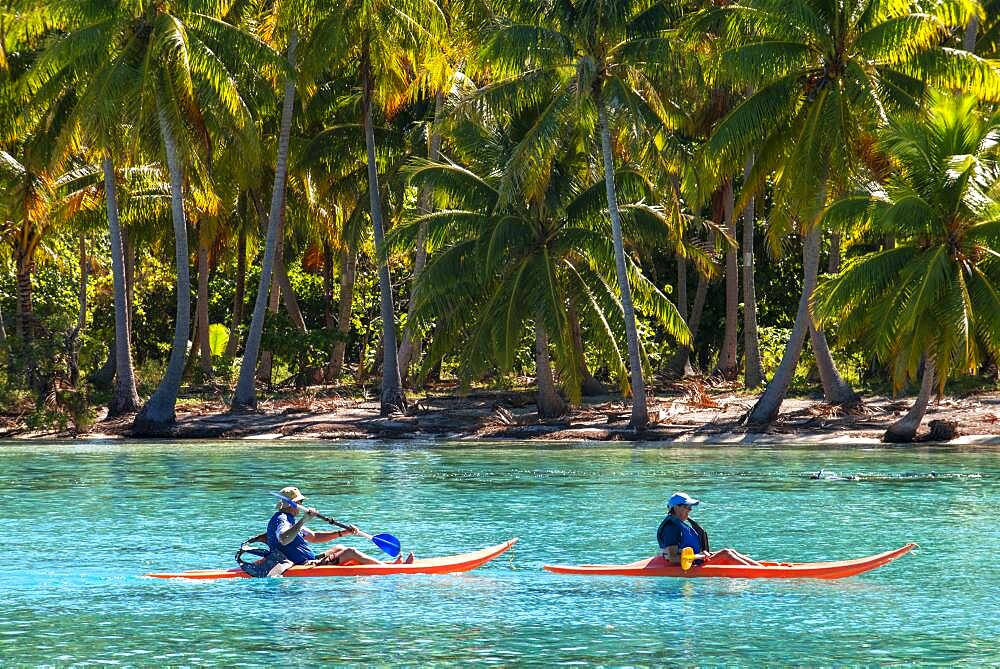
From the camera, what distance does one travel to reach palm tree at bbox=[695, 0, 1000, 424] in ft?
98.5

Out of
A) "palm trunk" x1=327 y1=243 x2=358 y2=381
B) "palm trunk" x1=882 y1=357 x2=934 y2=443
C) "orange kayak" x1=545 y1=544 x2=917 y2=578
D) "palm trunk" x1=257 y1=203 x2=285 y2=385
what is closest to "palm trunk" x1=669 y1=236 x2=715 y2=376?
"palm trunk" x1=327 y1=243 x2=358 y2=381

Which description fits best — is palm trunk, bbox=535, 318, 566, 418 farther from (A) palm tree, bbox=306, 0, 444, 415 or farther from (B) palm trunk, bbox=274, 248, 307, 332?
(B) palm trunk, bbox=274, 248, 307, 332

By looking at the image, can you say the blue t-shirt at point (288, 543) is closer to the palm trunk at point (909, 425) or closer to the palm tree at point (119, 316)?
the palm trunk at point (909, 425)

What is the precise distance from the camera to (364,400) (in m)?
40.7

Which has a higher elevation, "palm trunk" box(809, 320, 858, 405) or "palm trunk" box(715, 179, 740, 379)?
"palm trunk" box(715, 179, 740, 379)

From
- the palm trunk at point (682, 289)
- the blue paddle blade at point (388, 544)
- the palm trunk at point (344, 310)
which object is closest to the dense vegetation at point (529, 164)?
the palm trunk at point (682, 289)

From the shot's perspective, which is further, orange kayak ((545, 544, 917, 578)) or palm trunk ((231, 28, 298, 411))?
palm trunk ((231, 28, 298, 411))

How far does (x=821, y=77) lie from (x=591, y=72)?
5321mm

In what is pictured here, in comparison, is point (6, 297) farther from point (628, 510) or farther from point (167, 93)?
point (628, 510)

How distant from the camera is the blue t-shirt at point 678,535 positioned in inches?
637

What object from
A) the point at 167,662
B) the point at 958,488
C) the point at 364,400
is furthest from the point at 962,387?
the point at 167,662

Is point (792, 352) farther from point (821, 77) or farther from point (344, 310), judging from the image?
point (344, 310)

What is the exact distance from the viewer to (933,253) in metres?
28.6

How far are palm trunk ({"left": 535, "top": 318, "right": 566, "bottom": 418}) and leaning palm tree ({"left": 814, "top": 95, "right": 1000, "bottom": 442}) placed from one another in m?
8.69
